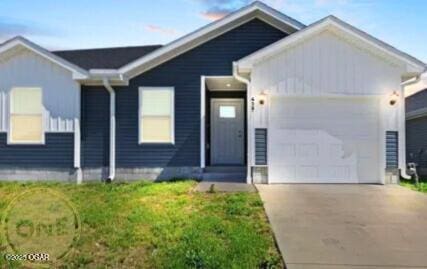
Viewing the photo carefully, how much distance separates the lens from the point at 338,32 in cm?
1145

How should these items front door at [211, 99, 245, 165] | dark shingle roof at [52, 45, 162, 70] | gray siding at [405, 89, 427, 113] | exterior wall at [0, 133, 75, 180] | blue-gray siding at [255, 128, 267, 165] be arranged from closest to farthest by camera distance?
blue-gray siding at [255, 128, 267, 165] → exterior wall at [0, 133, 75, 180] → dark shingle roof at [52, 45, 162, 70] → front door at [211, 99, 245, 165] → gray siding at [405, 89, 427, 113]

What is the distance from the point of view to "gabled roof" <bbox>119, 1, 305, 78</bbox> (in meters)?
12.7

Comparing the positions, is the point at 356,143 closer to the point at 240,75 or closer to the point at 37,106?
the point at 240,75

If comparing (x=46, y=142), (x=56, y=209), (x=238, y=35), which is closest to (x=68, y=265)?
(x=56, y=209)

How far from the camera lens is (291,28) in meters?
13.1

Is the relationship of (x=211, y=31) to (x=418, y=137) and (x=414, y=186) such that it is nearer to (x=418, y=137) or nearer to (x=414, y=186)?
(x=414, y=186)

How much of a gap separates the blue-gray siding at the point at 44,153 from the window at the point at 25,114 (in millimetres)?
201

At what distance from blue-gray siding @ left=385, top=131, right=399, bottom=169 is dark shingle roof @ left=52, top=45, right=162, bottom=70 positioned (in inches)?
332

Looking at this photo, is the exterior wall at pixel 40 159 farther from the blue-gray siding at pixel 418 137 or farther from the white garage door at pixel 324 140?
the blue-gray siding at pixel 418 137

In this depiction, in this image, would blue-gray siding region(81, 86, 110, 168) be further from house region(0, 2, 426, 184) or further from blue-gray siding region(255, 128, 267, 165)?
blue-gray siding region(255, 128, 267, 165)

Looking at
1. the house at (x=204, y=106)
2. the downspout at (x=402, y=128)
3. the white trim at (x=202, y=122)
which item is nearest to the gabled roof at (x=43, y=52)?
the house at (x=204, y=106)

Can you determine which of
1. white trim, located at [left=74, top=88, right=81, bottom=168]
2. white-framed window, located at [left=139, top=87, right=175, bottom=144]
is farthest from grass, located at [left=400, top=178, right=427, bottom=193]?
white trim, located at [left=74, top=88, right=81, bottom=168]

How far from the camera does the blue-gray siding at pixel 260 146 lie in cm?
1152

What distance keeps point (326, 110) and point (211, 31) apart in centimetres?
401
